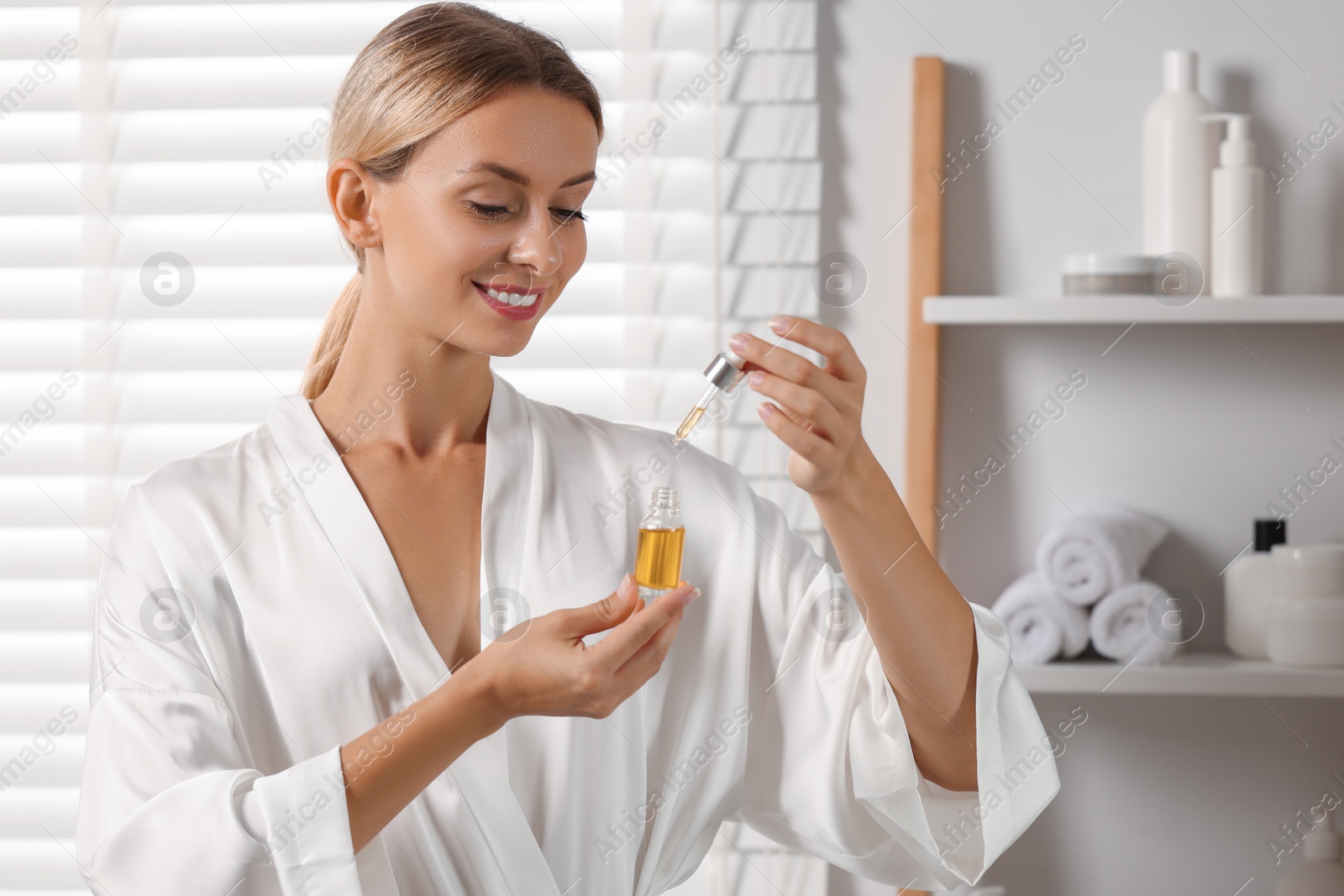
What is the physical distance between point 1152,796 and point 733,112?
99 cm

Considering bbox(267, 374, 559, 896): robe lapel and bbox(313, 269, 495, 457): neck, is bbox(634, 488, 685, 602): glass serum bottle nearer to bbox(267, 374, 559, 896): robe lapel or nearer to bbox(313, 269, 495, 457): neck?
bbox(267, 374, 559, 896): robe lapel

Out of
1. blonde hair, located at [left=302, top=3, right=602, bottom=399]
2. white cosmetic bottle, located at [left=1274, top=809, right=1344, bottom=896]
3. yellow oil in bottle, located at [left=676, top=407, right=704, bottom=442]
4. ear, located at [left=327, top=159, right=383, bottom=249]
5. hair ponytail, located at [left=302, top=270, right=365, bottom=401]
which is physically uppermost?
blonde hair, located at [left=302, top=3, right=602, bottom=399]

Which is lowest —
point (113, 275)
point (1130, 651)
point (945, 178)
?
point (1130, 651)

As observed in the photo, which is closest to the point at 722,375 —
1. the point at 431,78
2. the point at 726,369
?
Answer: the point at 726,369

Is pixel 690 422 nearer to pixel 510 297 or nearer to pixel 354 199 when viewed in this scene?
pixel 510 297

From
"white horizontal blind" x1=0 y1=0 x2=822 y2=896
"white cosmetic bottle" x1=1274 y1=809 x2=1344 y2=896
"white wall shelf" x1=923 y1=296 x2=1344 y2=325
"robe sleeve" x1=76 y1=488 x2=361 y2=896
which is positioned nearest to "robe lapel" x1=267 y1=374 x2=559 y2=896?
"robe sleeve" x1=76 y1=488 x2=361 y2=896

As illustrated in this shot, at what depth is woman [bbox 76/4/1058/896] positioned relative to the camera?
0.71 m

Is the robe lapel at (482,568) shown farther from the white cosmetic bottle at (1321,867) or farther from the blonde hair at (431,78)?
the white cosmetic bottle at (1321,867)

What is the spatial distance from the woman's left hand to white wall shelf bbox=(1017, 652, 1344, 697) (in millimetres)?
549

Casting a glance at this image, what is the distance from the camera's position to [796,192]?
1.30 meters

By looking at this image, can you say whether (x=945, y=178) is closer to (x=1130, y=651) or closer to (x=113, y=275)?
(x=1130, y=651)

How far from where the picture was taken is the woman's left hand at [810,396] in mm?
743

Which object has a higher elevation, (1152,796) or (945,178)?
(945,178)

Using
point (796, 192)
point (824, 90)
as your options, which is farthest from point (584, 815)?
point (824, 90)
